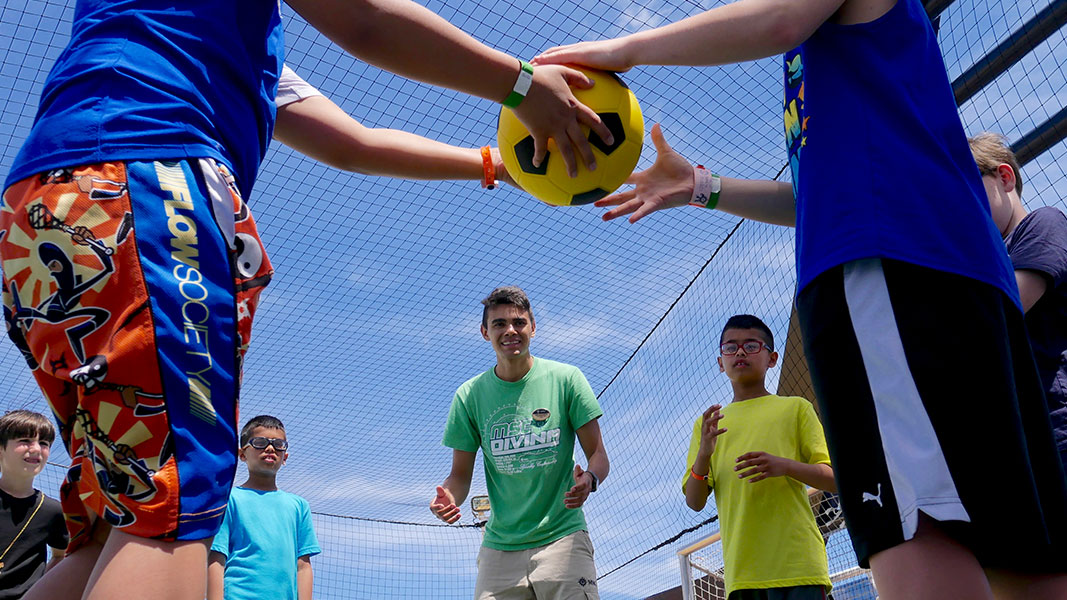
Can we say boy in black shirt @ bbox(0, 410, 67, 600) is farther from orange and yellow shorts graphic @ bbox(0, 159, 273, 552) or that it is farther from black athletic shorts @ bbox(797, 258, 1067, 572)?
black athletic shorts @ bbox(797, 258, 1067, 572)

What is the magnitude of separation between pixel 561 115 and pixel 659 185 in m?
0.68

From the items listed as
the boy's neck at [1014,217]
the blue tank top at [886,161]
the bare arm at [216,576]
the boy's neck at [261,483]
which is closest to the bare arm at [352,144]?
the blue tank top at [886,161]

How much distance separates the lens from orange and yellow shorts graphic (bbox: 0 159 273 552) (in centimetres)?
114

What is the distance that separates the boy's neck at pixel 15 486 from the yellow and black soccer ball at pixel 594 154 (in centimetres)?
383

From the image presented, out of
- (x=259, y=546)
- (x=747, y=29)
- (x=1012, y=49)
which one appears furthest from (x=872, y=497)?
(x=1012, y=49)

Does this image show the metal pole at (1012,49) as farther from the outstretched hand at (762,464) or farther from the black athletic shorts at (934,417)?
the black athletic shorts at (934,417)

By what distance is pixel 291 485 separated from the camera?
9336 millimetres

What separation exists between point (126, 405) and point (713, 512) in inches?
215

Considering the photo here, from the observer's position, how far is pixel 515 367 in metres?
4.54

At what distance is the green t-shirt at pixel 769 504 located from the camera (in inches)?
143

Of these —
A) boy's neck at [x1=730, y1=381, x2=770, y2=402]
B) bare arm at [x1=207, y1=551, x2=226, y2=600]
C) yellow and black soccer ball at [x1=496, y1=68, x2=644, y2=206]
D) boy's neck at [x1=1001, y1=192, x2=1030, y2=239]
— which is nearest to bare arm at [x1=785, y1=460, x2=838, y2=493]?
boy's neck at [x1=730, y1=381, x2=770, y2=402]

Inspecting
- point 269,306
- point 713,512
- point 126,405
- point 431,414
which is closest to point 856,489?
point 126,405

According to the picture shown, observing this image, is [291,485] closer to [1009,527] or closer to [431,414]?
[431,414]

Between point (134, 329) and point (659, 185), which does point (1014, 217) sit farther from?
point (134, 329)
